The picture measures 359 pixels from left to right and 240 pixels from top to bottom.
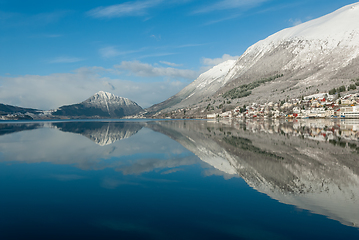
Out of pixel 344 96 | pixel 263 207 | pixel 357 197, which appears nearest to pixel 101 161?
pixel 263 207

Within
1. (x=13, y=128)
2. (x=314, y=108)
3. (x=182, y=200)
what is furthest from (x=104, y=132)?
(x=314, y=108)

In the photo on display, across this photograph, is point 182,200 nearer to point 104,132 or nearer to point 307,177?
point 307,177

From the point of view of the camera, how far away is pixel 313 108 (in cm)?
14838

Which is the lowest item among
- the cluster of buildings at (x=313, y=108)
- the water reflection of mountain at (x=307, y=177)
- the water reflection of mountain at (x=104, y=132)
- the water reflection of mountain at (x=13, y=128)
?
the water reflection of mountain at (x=307, y=177)

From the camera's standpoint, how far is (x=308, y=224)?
6.93m

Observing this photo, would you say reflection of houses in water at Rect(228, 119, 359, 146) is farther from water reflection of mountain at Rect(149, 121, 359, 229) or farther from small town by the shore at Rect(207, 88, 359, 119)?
small town by the shore at Rect(207, 88, 359, 119)

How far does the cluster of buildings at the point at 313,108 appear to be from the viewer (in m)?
133

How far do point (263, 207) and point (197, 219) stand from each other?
8.63ft

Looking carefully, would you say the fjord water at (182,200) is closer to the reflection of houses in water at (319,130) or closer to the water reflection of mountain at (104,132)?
the water reflection of mountain at (104,132)

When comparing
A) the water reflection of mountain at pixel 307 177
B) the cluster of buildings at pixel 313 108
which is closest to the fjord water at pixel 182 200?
the water reflection of mountain at pixel 307 177

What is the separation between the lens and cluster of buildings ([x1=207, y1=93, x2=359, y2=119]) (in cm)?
13343

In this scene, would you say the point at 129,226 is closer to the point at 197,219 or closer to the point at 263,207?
the point at 197,219

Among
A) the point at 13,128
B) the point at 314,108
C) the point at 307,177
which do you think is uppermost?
the point at 314,108

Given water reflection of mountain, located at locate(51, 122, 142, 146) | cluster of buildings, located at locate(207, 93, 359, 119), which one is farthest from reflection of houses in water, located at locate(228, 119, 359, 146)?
cluster of buildings, located at locate(207, 93, 359, 119)
